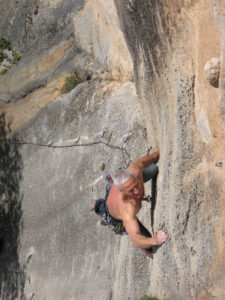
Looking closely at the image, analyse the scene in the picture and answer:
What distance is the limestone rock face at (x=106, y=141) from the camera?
2.77 metres

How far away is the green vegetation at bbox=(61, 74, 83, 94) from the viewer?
6.00m

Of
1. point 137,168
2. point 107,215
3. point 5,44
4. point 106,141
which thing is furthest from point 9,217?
point 137,168

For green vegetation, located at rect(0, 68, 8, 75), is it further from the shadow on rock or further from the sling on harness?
the sling on harness

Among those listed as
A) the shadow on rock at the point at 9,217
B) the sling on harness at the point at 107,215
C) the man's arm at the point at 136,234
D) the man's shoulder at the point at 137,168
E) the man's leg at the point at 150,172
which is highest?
the man's shoulder at the point at 137,168

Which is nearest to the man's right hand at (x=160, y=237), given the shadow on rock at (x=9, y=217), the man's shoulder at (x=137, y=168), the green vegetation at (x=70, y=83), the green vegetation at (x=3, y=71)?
the man's shoulder at (x=137, y=168)

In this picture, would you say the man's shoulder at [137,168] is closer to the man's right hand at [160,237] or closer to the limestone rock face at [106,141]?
the limestone rock face at [106,141]

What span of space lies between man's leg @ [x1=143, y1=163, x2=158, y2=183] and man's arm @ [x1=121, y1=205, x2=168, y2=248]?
15.4 inches

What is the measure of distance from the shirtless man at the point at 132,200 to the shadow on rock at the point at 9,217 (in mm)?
3669

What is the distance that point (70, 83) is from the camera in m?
6.06

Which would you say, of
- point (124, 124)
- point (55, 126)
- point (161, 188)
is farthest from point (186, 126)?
point (55, 126)

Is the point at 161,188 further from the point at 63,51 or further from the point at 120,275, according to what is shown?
the point at 63,51

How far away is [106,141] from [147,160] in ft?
4.38

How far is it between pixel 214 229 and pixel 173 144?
78cm

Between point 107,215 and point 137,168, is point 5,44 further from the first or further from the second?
point 137,168
